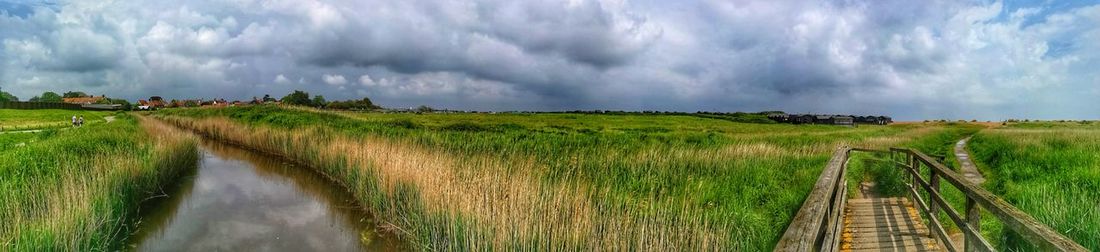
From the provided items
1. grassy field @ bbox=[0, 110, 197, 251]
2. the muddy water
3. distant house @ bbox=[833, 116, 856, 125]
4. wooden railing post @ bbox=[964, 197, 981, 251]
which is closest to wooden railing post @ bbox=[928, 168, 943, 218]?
wooden railing post @ bbox=[964, 197, 981, 251]

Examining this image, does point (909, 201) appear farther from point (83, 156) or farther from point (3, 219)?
point (83, 156)

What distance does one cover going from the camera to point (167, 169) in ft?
43.9

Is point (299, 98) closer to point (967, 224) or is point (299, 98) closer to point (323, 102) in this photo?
point (323, 102)

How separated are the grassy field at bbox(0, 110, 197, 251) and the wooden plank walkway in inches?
349

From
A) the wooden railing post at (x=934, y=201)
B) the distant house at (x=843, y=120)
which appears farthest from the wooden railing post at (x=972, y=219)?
the distant house at (x=843, y=120)

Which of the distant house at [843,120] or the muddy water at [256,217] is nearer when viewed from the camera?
the muddy water at [256,217]

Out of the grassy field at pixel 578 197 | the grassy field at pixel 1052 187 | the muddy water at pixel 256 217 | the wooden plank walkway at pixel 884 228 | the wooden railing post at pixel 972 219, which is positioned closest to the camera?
the wooden railing post at pixel 972 219

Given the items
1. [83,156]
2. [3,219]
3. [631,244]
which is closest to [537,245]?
[631,244]

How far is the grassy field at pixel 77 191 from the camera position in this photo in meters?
5.85

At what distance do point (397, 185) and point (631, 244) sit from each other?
523cm

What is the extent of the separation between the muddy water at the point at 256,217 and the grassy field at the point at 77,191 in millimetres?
521

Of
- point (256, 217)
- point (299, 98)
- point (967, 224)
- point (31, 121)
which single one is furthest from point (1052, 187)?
point (299, 98)

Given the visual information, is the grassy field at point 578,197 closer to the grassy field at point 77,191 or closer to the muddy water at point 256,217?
the muddy water at point 256,217

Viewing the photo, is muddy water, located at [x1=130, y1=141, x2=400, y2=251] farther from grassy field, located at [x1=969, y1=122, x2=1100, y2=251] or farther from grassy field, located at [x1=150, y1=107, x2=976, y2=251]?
grassy field, located at [x1=969, y1=122, x2=1100, y2=251]
